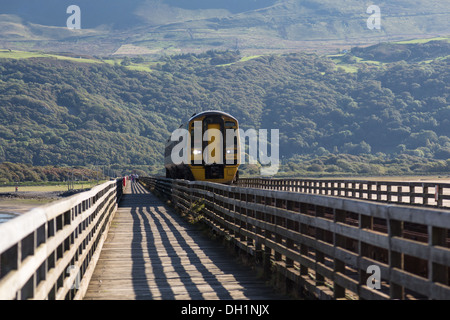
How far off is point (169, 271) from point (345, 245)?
4.24m

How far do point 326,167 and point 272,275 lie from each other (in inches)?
6389

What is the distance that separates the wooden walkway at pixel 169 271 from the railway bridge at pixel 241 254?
0.02 m

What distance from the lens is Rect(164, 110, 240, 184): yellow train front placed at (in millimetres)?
33250

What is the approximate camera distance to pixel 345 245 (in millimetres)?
7336

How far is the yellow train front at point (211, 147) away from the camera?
109 ft

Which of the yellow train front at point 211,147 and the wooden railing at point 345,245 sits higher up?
the yellow train front at point 211,147

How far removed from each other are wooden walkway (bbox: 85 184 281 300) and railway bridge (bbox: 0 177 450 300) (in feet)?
0.06

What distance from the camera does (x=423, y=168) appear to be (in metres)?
153
